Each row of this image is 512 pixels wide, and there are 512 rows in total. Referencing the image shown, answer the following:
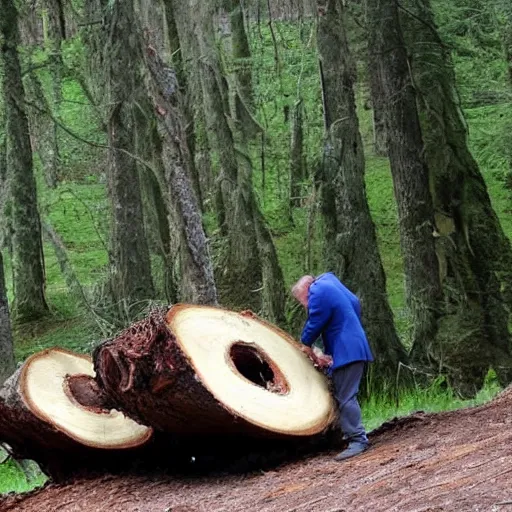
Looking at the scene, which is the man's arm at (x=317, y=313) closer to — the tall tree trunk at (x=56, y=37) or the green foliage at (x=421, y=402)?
the green foliage at (x=421, y=402)

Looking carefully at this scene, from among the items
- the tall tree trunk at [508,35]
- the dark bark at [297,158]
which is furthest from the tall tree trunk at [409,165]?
→ the dark bark at [297,158]

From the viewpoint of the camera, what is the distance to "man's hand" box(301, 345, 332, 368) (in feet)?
25.7

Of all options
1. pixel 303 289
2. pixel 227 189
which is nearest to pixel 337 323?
pixel 303 289

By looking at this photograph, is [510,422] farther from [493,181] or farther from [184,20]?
[493,181]

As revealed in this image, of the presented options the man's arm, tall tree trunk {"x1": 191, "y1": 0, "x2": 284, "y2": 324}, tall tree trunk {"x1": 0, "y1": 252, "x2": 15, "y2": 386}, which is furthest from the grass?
the man's arm

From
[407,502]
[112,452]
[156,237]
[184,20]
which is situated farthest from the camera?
[156,237]

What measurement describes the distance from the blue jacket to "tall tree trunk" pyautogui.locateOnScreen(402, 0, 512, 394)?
3.74 metres

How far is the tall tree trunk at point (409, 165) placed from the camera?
11297 mm

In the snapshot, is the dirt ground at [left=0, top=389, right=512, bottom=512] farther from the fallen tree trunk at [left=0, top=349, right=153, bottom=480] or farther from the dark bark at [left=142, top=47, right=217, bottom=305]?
the dark bark at [left=142, top=47, right=217, bottom=305]

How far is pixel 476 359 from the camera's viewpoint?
Result: 11.2 meters

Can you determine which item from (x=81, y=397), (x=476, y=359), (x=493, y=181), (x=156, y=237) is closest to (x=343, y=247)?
(x=476, y=359)

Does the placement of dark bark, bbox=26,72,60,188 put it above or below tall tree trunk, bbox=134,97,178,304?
above

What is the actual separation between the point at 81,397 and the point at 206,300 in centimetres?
237

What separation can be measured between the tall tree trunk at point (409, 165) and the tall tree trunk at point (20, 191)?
5.99 m
